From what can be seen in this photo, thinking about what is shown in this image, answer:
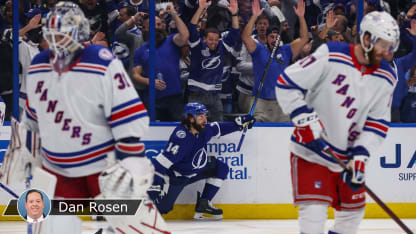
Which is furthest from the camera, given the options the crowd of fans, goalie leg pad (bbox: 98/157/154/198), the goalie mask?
the crowd of fans

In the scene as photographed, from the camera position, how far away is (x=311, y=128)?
3.21 meters

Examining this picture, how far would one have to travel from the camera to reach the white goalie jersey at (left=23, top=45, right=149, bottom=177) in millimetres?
2730

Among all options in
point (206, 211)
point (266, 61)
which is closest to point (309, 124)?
point (206, 211)

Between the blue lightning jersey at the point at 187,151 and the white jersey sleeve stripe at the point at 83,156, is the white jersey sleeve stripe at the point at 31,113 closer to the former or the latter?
the white jersey sleeve stripe at the point at 83,156

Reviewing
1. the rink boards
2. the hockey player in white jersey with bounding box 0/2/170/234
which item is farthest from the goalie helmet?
the hockey player in white jersey with bounding box 0/2/170/234

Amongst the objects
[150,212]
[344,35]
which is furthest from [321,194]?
[344,35]

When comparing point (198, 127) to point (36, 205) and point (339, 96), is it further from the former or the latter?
point (36, 205)

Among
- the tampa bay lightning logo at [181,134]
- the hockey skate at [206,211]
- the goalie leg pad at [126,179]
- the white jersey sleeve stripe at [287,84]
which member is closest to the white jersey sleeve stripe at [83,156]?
the goalie leg pad at [126,179]

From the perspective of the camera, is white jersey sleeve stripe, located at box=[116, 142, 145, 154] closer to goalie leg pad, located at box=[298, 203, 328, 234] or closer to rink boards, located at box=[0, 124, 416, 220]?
goalie leg pad, located at box=[298, 203, 328, 234]

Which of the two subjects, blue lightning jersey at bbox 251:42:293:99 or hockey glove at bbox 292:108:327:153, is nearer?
hockey glove at bbox 292:108:327:153

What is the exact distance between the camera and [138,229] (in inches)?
108

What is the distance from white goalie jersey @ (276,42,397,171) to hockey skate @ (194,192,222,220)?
227 centimetres

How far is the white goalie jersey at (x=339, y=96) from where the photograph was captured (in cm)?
324

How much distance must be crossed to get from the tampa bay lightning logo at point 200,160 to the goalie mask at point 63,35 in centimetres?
279
